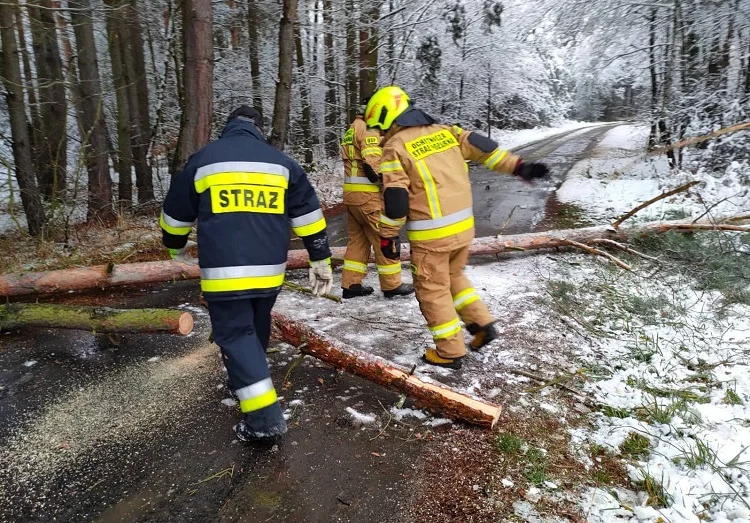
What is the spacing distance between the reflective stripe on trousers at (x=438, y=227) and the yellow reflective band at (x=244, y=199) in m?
1.16

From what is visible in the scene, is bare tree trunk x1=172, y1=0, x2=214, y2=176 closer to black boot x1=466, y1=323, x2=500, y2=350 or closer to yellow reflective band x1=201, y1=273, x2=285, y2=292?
yellow reflective band x1=201, y1=273, x2=285, y2=292

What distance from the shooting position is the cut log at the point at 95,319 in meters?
3.59

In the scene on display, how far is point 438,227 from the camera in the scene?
11.1ft

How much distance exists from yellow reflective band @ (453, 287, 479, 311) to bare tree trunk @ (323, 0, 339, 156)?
447 inches

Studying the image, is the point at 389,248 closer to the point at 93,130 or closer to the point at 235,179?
the point at 235,179

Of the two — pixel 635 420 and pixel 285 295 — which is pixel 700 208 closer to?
pixel 635 420

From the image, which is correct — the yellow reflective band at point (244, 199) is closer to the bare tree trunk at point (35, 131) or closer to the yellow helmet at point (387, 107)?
the yellow helmet at point (387, 107)

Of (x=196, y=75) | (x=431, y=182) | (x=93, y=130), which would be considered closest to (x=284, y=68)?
(x=196, y=75)

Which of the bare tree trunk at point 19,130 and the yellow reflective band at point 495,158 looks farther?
the bare tree trunk at point 19,130

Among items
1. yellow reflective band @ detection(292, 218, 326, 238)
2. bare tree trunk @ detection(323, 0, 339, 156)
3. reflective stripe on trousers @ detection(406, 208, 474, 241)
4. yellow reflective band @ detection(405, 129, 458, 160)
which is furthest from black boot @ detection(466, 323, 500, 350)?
bare tree trunk @ detection(323, 0, 339, 156)

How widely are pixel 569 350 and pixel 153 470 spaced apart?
10.2 feet

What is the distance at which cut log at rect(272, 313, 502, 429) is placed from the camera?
2.83 metres

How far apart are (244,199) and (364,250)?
8.80 ft

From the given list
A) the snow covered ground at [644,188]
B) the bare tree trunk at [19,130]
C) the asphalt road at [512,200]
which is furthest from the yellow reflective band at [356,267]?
the bare tree trunk at [19,130]
